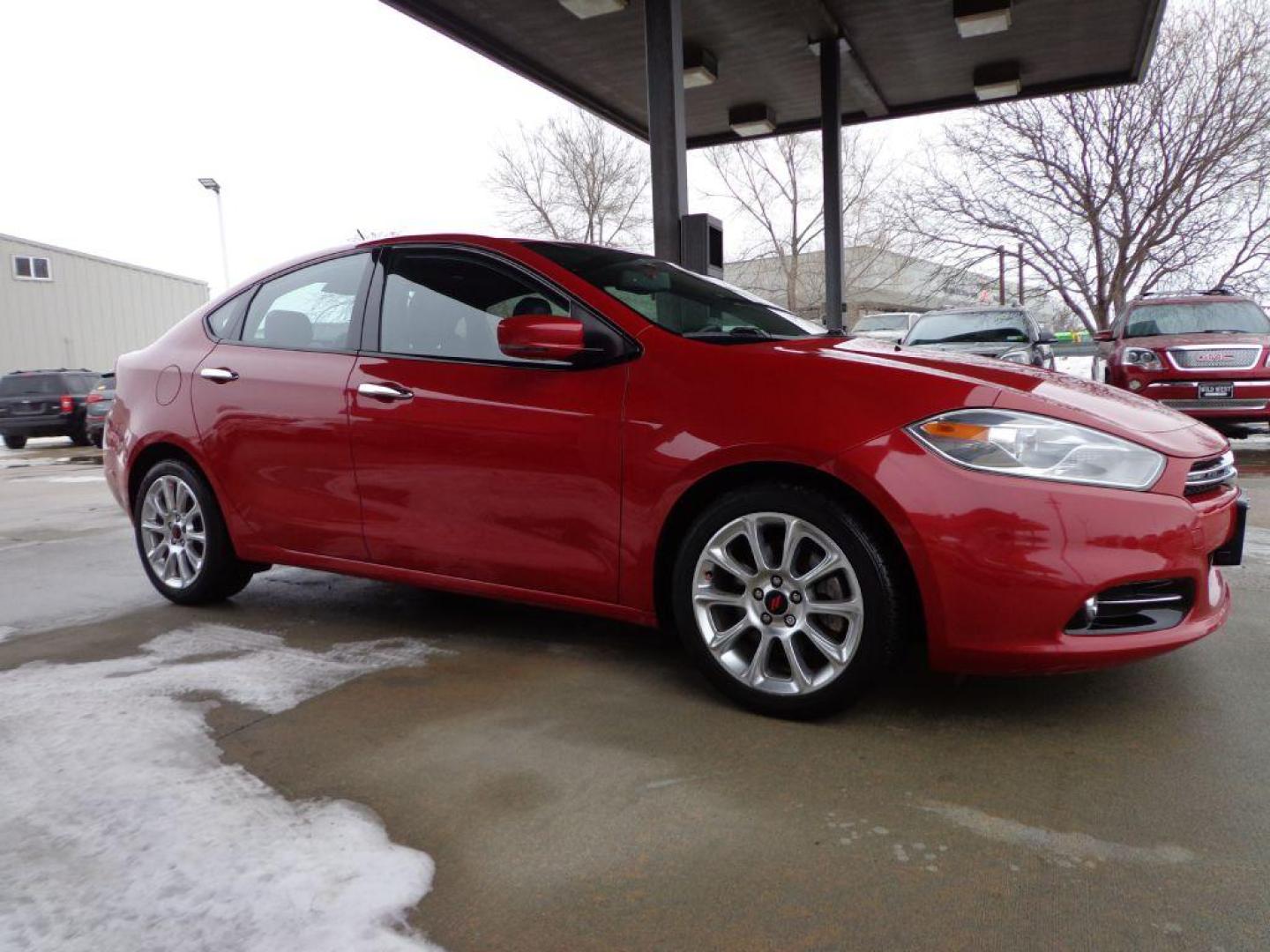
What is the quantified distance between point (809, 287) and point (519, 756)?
41582 millimetres

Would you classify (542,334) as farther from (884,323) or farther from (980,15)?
(884,323)

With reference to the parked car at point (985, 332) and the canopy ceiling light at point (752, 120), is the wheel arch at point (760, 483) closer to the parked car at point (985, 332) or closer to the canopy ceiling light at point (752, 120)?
the parked car at point (985, 332)

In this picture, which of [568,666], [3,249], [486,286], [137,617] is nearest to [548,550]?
[568,666]

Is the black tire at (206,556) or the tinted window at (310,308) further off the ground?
the tinted window at (310,308)

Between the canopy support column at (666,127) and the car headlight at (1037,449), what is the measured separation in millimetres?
5066

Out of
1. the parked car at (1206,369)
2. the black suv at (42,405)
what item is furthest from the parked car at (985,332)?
the black suv at (42,405)

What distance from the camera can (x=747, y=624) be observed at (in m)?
2.82

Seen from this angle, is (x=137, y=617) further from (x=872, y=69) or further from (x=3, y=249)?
(x=3, y=249)

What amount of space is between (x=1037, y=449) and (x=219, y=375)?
3235 mm

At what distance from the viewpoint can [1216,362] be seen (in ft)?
30.9

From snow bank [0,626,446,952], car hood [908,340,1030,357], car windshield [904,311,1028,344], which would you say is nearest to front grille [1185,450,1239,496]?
snow bank [0,626,446,952]

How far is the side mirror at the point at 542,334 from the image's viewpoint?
297cm

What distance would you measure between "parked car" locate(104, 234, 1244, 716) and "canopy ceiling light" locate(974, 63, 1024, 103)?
8.63 metres

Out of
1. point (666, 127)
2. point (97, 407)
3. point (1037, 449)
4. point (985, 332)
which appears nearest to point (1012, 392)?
point (1037, 449)
